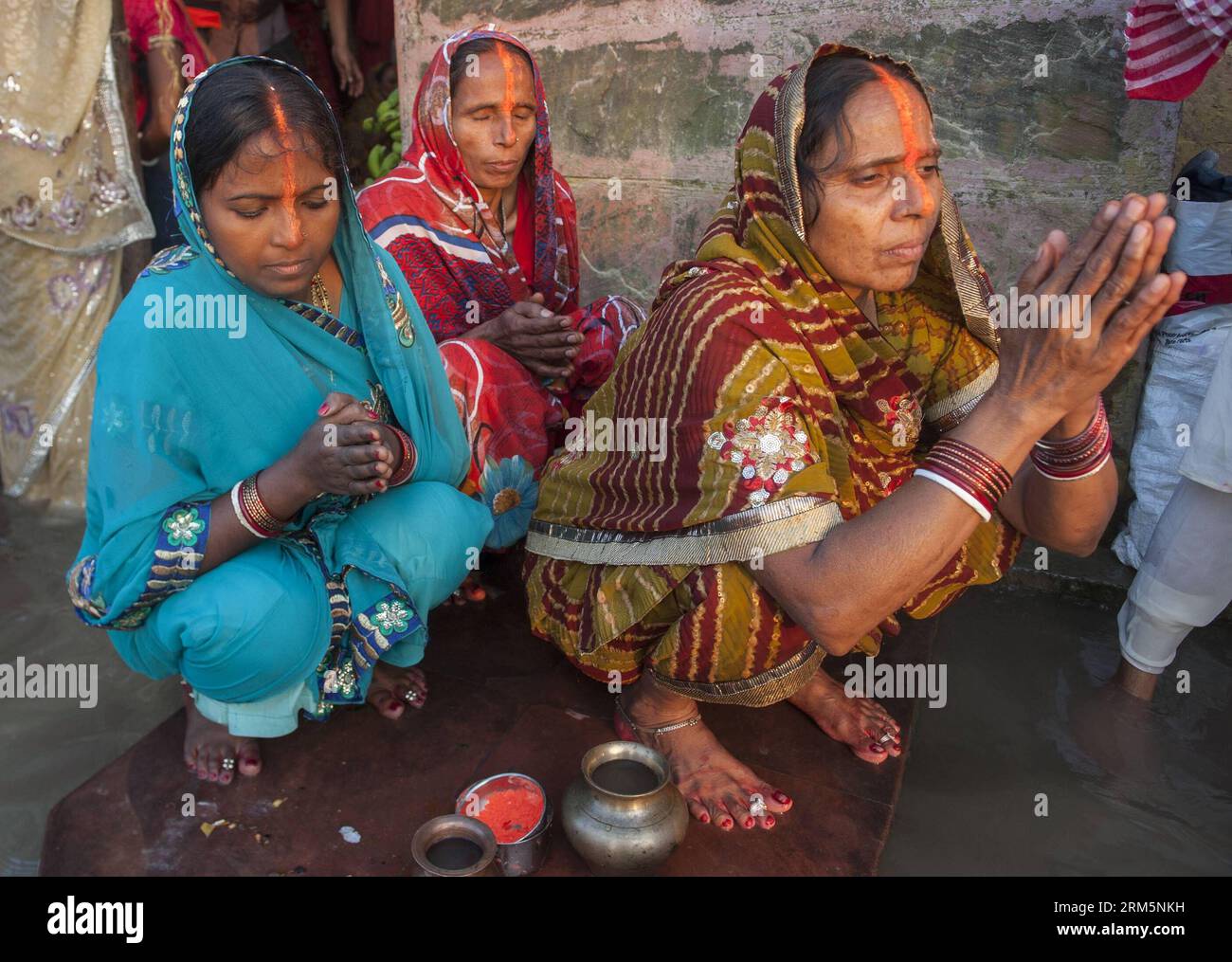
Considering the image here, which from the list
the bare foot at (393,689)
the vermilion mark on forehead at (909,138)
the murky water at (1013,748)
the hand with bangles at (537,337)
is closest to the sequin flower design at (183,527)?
the bare foot at (393,689)

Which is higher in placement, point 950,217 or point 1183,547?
point 950,217

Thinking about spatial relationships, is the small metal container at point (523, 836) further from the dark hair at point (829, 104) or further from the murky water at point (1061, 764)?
the dark hair at point (829, 104)

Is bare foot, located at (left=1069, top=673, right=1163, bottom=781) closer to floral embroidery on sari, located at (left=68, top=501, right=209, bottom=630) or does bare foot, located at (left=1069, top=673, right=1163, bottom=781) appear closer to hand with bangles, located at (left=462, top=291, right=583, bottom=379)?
hand with bangles, located at (left=462, top=291, right=583, bottom=379)

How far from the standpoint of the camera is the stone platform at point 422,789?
87.4 inches

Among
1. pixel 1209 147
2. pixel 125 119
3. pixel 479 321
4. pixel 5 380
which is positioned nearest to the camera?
pixel 1209 147

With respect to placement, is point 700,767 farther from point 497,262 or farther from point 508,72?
point 508,72

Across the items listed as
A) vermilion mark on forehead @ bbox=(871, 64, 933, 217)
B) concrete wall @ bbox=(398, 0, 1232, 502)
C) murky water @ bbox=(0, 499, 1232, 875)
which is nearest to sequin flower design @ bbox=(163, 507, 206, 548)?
murky water @ bbox=(0, 499, 1232, 875)

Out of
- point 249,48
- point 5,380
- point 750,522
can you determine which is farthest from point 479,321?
point 249,48

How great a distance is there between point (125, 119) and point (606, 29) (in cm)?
216

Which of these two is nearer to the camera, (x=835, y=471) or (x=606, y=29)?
(x=835, y=471)

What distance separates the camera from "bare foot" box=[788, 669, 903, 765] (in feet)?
8.51

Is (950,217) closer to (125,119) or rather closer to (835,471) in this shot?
(835,471)

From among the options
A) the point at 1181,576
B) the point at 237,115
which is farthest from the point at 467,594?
the point at 1181,576

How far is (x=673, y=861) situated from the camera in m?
2.21
